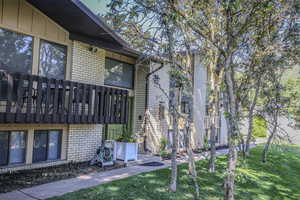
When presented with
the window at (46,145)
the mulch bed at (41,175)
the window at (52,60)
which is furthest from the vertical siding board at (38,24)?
the mulch bed at (41,175)

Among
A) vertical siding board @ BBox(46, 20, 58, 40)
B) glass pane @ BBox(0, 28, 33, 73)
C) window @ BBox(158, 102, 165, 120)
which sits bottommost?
window @ BBox(158, 102, 165, 120)

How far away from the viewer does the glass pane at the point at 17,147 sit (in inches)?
209

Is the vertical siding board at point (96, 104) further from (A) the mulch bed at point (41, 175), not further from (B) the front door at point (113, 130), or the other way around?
(B) the front door at point (113, 130)

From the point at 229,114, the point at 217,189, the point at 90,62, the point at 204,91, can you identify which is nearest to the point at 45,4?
the point at 90,62

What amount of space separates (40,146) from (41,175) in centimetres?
96

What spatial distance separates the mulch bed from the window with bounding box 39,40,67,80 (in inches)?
97.2

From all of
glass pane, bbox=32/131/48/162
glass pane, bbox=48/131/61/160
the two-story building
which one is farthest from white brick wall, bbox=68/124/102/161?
glass pane, bbox=32/131/48/162

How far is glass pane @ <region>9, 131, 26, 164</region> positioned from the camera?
17.4ft

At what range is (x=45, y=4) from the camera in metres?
5.46

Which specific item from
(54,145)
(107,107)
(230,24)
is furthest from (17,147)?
(230,24)

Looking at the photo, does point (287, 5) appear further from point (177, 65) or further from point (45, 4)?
point (45, 4)

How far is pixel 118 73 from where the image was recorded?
8141 millimetres

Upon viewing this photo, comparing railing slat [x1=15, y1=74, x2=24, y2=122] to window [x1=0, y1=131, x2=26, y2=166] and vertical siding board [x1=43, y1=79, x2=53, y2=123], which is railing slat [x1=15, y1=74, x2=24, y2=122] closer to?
vertical siding board [x1=43, y1=79, x2=53, y2=123]

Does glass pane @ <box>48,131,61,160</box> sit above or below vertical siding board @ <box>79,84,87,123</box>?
below
